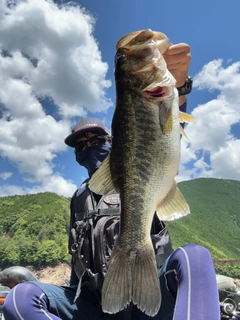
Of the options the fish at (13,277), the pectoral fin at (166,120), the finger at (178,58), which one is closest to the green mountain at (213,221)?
the fish at (13,277)

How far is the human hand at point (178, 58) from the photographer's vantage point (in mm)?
2068

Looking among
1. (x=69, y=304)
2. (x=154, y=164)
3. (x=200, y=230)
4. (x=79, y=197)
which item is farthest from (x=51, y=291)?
(x=200, y=230)

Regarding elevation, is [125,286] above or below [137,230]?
below

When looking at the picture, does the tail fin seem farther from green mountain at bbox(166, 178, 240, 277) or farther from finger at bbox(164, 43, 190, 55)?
green mountain at bbox(166, 178, 240, 277)

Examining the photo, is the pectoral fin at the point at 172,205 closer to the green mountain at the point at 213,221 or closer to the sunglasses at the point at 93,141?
the sunglasses at the point at 93,141

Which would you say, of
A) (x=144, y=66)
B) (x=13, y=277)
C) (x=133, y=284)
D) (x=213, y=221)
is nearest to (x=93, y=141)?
(x=144, y=66)

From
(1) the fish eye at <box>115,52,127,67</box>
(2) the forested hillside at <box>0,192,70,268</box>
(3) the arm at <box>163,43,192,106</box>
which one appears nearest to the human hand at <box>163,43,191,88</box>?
(3) the arm at <box>163,43,192,106</box>

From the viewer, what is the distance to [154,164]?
177cm

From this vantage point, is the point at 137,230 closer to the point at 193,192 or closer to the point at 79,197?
the point at 79,197

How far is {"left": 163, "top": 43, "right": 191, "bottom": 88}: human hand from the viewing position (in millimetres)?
2068

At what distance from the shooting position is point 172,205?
1822 millimetres

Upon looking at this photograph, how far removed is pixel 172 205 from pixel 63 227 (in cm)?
4789

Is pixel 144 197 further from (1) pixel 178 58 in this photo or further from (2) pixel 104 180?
(1) pixel 178 58

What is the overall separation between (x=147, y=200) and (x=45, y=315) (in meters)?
0.96
